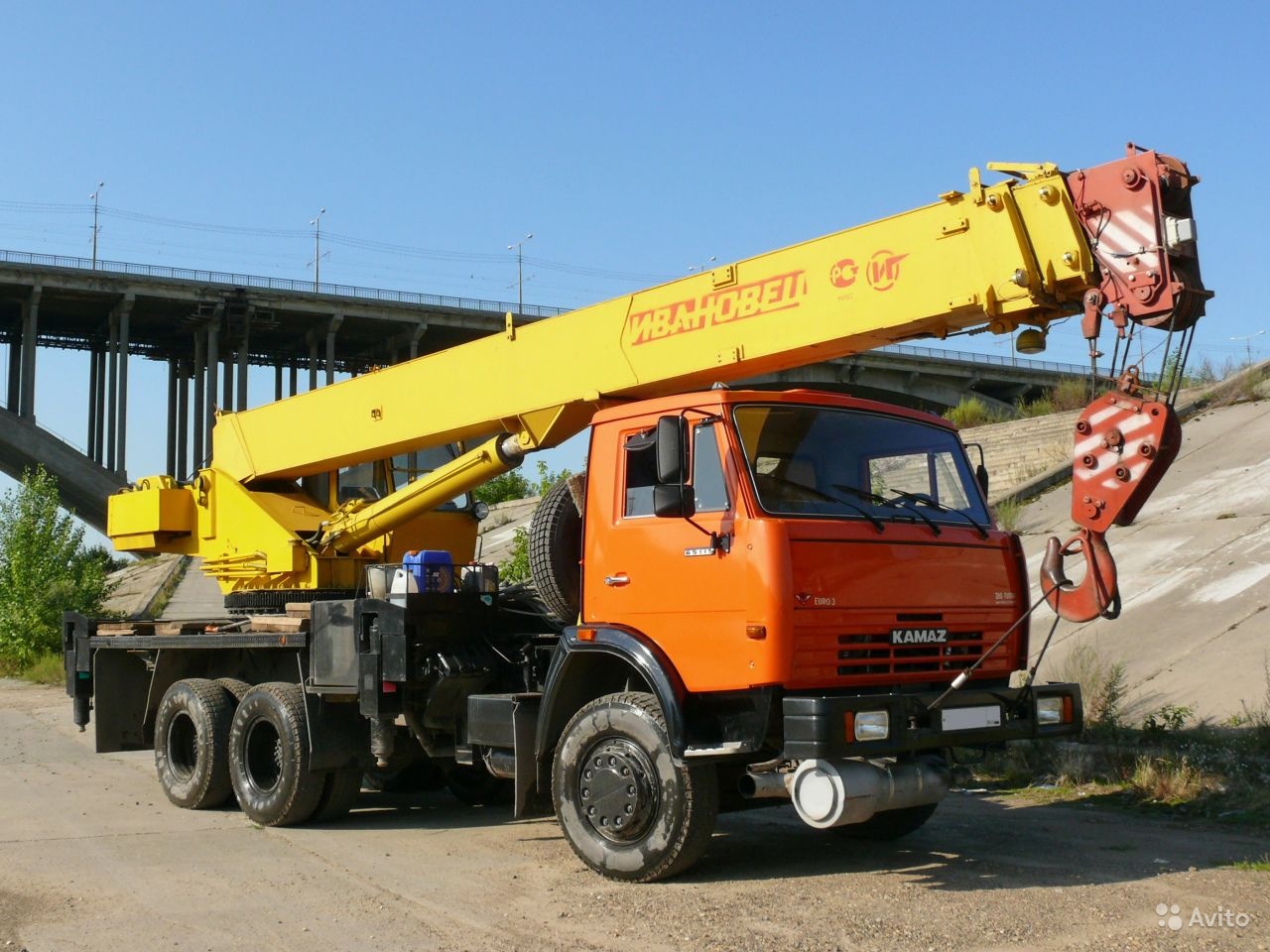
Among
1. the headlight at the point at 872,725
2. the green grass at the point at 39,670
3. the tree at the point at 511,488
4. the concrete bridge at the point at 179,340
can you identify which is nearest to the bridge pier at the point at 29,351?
the concrete bridge at the point at 179,340

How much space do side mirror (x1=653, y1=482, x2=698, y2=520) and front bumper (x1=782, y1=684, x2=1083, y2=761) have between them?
113 cm

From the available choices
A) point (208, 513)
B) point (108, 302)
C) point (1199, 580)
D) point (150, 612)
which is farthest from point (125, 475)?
point (1199, 580)

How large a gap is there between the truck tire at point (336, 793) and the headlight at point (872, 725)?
4.35 metres

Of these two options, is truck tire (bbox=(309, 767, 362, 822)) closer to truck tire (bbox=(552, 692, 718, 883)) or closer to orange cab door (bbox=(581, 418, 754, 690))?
truck tire (bbox=(552, 692, 718, 883))

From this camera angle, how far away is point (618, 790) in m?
6.76

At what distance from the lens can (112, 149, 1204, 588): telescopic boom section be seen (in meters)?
6.29

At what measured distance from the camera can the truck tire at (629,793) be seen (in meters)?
6.52

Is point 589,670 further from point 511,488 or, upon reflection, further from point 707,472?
point 511,488

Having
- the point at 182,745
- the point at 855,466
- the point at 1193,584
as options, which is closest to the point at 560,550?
the point at 855,466

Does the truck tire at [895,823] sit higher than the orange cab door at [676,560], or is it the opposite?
the orange cab door at [676,560]

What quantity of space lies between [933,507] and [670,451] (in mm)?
1693

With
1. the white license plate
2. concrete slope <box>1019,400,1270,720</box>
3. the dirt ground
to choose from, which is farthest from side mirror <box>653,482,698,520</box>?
concrete slope <box>1019,400,1270,720</box>

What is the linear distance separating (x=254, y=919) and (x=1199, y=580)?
416 inches

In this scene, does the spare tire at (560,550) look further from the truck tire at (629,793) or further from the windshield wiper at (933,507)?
the windshield wiper at (933,507)
